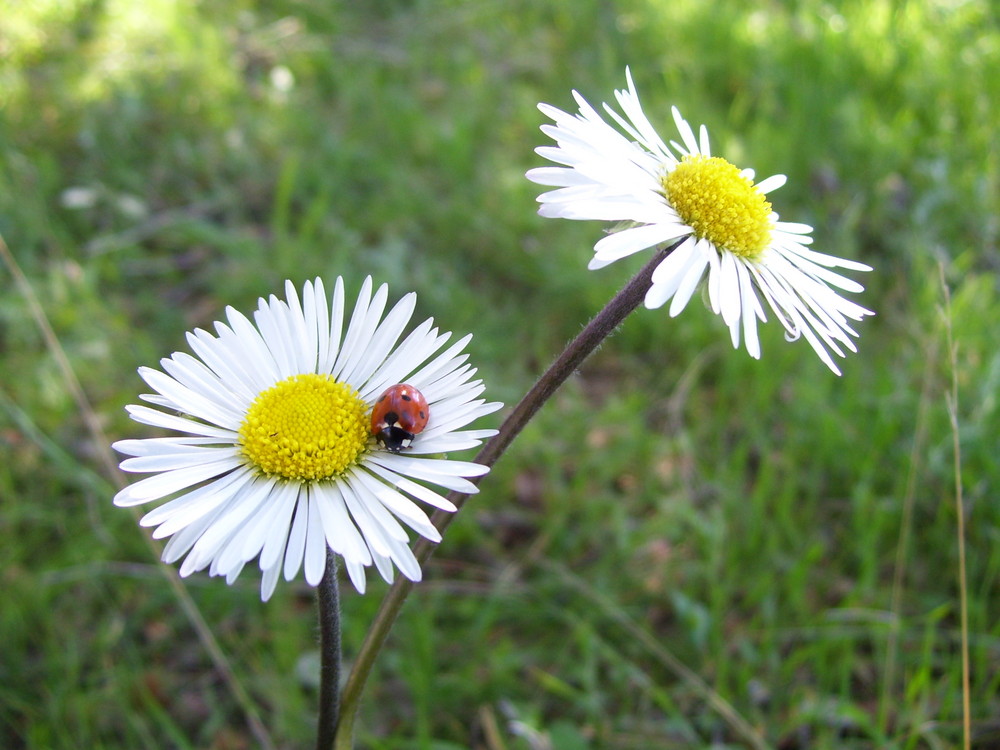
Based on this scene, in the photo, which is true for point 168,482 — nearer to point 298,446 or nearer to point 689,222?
point 298,446

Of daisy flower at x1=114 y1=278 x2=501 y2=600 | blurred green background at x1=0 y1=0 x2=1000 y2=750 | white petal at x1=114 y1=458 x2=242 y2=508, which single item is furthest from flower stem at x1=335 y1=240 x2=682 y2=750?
blurred green background at x1=0 y1=0 x2=1000 y2=750

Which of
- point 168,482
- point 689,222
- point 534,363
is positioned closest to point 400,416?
point 168,482

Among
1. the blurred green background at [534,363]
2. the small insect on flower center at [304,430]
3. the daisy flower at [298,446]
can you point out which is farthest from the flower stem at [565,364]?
the blurred green background at [534,363]

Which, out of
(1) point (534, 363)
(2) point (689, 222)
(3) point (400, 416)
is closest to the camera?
(3) point (400, 416)

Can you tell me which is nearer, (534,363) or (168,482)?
(168,482)

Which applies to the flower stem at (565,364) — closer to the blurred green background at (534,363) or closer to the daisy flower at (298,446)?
the daisy flower at (298,446)

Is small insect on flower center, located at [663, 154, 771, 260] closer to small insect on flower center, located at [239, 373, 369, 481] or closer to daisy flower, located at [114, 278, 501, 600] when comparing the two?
daisy flower, located at [114, 278, 501, 600]
